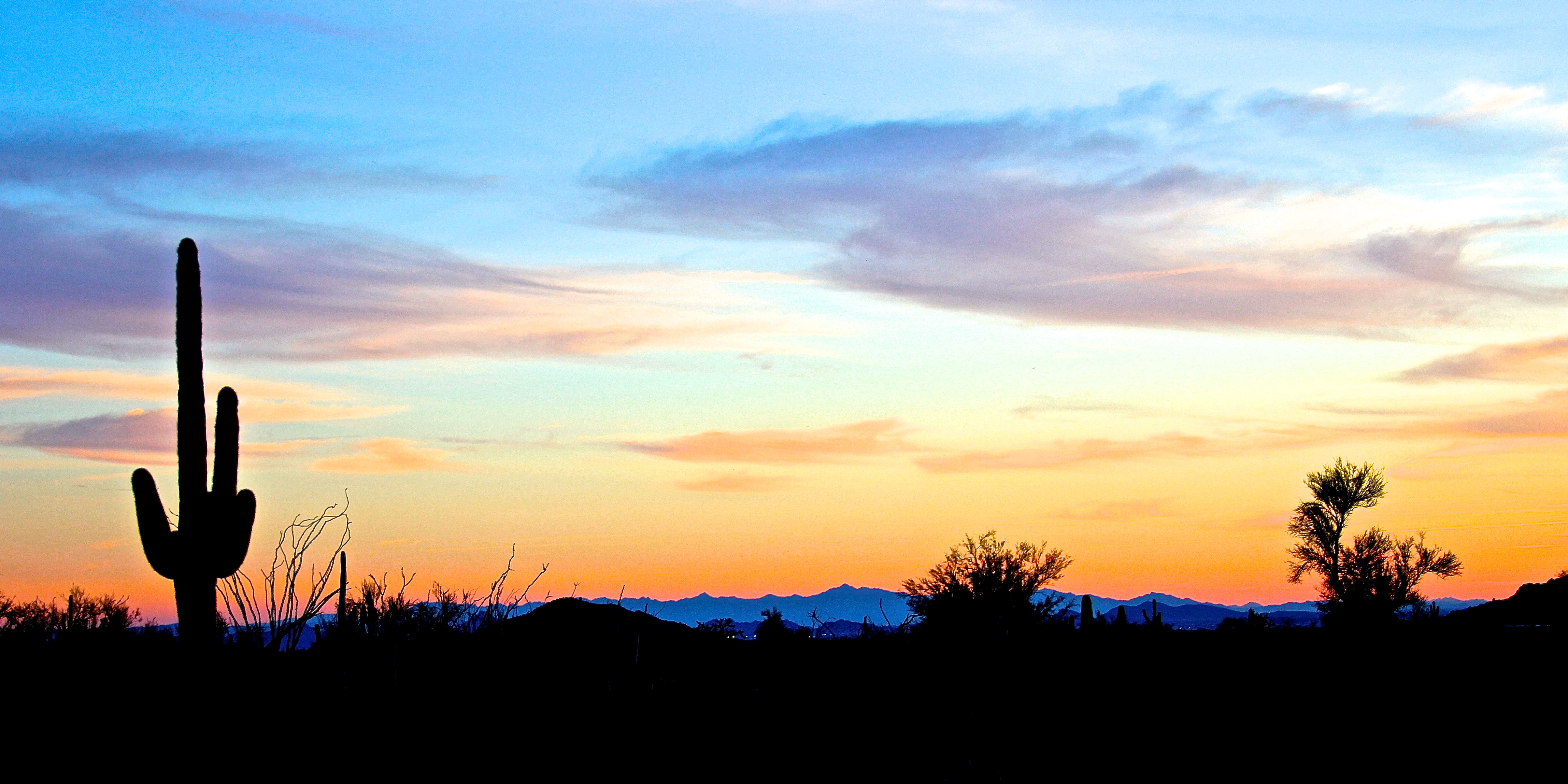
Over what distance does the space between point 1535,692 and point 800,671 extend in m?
9.84

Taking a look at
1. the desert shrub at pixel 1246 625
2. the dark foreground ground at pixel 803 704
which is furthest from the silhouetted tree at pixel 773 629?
the desert shrub at pixel 1246 625

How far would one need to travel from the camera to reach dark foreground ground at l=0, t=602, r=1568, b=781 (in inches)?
525

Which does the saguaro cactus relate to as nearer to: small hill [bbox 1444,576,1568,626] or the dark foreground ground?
the dark foreground ground

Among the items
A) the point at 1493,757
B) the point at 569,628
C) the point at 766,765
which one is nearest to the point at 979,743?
the point at 766,765

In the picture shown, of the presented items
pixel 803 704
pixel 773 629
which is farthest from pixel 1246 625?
pixel 803 704

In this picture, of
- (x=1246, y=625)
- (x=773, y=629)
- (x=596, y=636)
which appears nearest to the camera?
(x=596, y=636)

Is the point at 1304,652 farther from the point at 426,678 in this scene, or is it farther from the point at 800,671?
the point at 426,678

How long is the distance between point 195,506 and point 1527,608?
4122cm

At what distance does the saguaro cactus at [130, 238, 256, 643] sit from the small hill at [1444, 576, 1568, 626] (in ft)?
84.9

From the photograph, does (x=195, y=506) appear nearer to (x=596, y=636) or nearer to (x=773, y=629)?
(x=596, y=636)

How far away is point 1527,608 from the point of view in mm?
40844

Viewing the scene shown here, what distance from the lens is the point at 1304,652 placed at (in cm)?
1980

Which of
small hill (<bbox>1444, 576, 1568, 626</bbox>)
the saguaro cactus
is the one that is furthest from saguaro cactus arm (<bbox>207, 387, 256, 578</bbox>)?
small hill (<bbox>1444, 576, 1568, 626</bbox>)

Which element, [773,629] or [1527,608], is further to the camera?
[1527,608]
